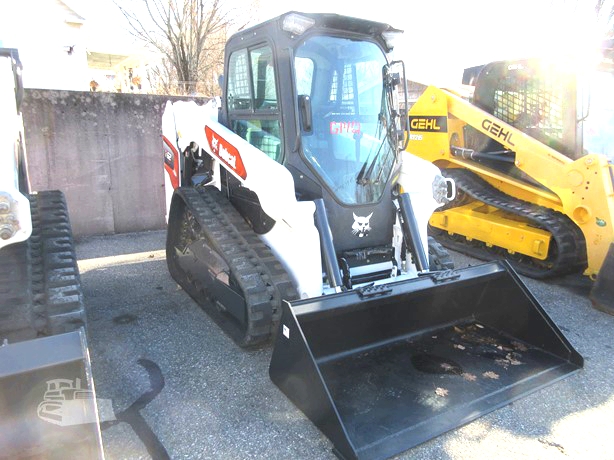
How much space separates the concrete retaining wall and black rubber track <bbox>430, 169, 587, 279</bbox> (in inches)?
175

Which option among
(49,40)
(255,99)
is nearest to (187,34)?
(49,40)

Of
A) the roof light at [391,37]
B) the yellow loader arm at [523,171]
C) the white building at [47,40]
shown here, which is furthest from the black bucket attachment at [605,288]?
the white building at [47,40]

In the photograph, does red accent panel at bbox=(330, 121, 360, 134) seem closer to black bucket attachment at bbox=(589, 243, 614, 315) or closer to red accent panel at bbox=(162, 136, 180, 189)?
red accent panel at bbox=(162, 136, 180, 189)

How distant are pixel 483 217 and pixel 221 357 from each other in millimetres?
4042

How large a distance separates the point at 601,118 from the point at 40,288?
6034 mm

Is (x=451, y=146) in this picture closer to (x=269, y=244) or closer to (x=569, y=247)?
(x=569, y=247)

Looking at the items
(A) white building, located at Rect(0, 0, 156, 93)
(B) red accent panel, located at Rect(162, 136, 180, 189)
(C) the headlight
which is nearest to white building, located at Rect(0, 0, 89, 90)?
(A) white building, located at Rect(0, 0, 156, 93)

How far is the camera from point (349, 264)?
3.48 m

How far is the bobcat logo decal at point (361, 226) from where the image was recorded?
3518 millimetres

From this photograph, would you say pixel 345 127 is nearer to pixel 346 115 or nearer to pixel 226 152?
pixel 346 115

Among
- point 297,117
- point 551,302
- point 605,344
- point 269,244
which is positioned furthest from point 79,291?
point 551,302

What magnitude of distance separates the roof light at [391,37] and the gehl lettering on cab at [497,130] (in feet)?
8.05

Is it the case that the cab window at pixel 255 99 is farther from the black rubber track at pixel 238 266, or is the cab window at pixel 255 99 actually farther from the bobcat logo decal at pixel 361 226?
the bobcat logo decal at pixel 361 226

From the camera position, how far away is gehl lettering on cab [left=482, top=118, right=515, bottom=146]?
5508 mm
